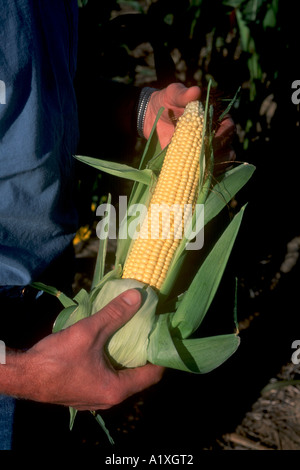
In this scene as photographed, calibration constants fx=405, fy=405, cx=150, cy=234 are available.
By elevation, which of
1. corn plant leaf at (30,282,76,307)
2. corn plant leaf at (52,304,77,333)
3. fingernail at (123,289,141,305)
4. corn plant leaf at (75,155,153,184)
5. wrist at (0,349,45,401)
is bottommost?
wrist at (0,349,45,401)

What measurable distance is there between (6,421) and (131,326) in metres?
0.49

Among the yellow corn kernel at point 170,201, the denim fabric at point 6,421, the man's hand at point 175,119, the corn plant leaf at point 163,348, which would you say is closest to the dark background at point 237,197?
the denim fabric at point 6,421

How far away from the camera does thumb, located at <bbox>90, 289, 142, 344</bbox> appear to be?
764 millimetres

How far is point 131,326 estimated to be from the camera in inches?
32.2

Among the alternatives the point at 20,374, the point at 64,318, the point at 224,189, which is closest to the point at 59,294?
the point at 64,318

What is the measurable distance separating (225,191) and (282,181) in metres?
1.28

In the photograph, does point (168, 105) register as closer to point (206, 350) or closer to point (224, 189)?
point (224, 189)

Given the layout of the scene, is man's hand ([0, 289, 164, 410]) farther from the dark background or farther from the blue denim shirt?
the dark background

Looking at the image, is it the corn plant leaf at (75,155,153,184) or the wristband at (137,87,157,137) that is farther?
the wristband at (137,87,157,137)

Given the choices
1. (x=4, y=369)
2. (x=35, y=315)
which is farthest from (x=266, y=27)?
Result: (x=4, y=369)

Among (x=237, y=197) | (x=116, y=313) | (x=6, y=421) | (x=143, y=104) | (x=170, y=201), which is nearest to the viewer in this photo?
(x=116, y=313)

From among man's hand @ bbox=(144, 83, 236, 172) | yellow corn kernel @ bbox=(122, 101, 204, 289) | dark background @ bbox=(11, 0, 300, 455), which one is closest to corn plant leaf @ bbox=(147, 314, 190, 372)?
yellow corn kernel @ bbox=(122, 101, 204, 289)

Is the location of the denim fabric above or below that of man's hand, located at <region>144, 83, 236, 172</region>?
below

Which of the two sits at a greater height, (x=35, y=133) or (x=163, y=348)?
(x=35, y=133)
